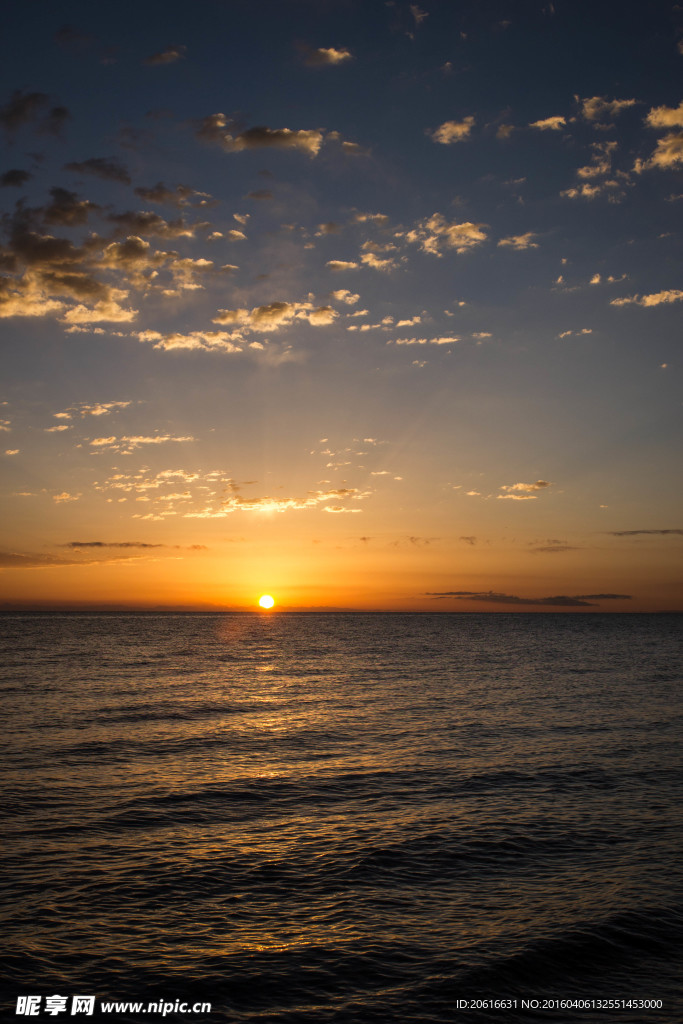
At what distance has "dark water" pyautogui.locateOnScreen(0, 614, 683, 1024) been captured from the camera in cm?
1072

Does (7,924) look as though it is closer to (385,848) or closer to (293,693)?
(385,848)

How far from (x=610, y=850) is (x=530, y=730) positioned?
17.0m

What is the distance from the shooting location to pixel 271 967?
1109 centimetres

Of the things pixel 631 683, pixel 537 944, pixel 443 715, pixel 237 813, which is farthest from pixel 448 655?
pixel 537 944

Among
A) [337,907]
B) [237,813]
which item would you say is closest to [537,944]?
[337,907]

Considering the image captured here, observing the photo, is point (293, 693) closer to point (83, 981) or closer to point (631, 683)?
point (631, 683)

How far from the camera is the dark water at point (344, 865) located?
422 inches

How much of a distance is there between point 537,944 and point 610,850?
5845 mm

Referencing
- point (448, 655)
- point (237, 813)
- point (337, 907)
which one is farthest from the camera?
point (448, 655)

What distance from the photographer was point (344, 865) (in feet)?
50.3

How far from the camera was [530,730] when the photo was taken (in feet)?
109

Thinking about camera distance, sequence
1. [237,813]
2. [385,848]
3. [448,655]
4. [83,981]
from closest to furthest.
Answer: [83,981] < [385,848] < [237,813] < [448,655]

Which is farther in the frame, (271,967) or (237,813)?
(237,813)

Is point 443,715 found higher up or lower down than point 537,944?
lower down
